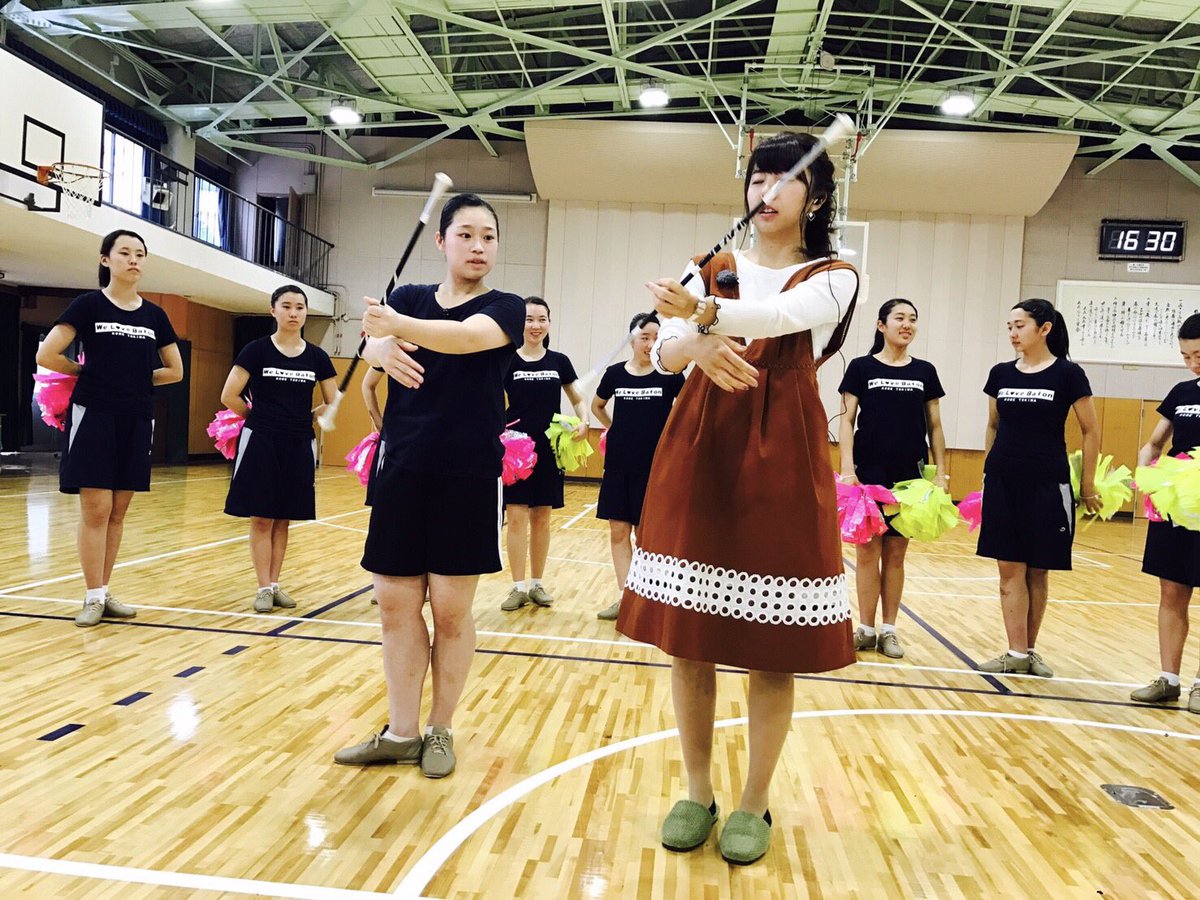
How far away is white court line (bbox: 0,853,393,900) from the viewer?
1.79 m

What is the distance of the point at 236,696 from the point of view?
312 centimetres

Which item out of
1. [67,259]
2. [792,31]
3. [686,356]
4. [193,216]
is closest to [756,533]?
[686,356]

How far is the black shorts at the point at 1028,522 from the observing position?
3859 millimetres

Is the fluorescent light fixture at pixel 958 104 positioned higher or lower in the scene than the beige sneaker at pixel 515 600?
higher

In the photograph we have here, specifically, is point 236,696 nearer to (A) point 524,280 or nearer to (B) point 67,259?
(B) point 67,259

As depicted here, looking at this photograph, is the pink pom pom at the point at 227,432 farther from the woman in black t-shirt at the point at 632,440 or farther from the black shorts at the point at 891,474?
the black shorts at the point at 891,474

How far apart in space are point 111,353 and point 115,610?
1226 mm

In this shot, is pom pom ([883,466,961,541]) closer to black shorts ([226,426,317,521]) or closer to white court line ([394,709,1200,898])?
white court line ([394,709,1200,898])

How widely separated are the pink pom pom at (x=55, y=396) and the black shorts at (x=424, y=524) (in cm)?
276

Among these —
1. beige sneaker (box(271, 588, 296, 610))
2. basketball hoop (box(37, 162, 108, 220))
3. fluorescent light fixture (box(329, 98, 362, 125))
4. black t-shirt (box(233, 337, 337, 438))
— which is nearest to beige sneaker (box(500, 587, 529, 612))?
beige sneaker (box(271, 588, 296, 610))

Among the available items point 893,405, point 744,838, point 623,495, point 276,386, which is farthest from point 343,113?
point 744,838

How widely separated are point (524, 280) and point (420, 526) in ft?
50.8

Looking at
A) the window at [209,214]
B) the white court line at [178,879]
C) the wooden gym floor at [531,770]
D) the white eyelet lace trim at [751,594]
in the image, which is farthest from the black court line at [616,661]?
the window at [209,214]

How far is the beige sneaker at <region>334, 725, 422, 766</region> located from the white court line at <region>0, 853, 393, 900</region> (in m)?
0.70
